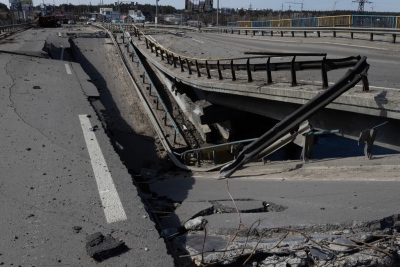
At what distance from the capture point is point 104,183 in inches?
262

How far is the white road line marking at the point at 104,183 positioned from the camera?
5.62m

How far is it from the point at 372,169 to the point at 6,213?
6.60m

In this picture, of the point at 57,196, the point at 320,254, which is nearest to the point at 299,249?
the point at 320,254

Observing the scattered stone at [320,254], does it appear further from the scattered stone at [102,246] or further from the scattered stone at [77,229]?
the scattered stone at [77,229]

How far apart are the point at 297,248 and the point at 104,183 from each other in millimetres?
3037

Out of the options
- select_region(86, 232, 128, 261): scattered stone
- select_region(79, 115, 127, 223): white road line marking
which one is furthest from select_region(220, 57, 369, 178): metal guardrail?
select_region(86, 232, 128, 261): scattered stone

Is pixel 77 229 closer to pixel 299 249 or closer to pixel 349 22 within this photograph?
pixel 299 249

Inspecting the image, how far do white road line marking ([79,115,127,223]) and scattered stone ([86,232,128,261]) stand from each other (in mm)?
434

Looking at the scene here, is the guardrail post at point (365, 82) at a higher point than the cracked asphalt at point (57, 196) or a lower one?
higher

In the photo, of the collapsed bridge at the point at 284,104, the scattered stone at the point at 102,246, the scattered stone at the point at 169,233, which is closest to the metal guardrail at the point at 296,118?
the collapsed bridge at the point at 284,104

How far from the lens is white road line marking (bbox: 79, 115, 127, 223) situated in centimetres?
562

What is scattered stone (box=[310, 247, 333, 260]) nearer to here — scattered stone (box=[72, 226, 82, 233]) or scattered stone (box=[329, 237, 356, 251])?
scattered stone (box=[329, 237, 356, 251])

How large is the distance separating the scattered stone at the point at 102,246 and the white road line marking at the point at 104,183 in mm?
434

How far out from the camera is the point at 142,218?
5.51 meters
